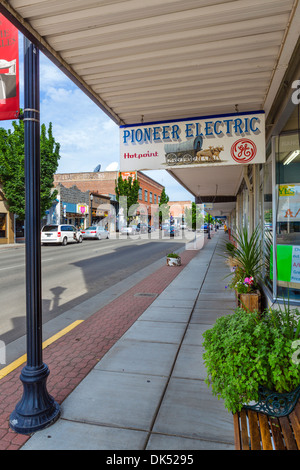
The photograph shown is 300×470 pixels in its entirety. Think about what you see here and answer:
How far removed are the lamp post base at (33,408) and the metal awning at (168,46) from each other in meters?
3.16

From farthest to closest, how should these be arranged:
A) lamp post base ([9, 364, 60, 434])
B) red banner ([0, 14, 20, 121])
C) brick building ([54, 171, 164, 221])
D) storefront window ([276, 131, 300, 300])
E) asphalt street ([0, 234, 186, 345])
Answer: brick building ([54, 171, 164, 221])
asphalt street ([0, 234, 186, 345])
storefront window ([276, 131, 300, 300])
red banner ([0, 14, 20, 121])
lamp post base ([9, 364, 60, 434])

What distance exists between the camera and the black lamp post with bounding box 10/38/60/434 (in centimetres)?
290

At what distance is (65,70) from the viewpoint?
3.78 metres

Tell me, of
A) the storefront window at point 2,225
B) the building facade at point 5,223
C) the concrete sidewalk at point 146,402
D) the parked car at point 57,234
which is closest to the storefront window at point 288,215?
the concrete sidewalk at point 146,402

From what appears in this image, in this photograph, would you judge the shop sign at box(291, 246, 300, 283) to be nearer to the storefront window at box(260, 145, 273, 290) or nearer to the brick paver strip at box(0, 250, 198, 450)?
the storefront window at box(260, 145, 273, 290)

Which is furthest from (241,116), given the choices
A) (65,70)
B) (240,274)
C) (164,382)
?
(164,382)

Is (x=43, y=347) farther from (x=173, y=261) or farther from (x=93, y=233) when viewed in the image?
(x=93, y=233)

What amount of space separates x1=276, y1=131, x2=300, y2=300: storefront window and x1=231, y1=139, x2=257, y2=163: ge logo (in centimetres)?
79

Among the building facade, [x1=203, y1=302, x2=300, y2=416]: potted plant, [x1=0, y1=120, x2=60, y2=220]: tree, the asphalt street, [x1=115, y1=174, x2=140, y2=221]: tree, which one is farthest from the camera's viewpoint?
[x1=115, y1=174, x2=140, y2=221]: tree

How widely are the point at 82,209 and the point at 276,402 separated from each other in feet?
123

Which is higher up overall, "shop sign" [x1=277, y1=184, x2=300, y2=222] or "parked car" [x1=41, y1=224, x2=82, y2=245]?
"shop sign" [x1=277, y1=184, x2=300, y2=222]

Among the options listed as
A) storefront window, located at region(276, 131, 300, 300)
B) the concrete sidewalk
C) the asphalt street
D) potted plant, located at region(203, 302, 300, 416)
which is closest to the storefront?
storefront window, located at region(276, 131, 300, 300)

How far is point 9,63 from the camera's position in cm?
311
